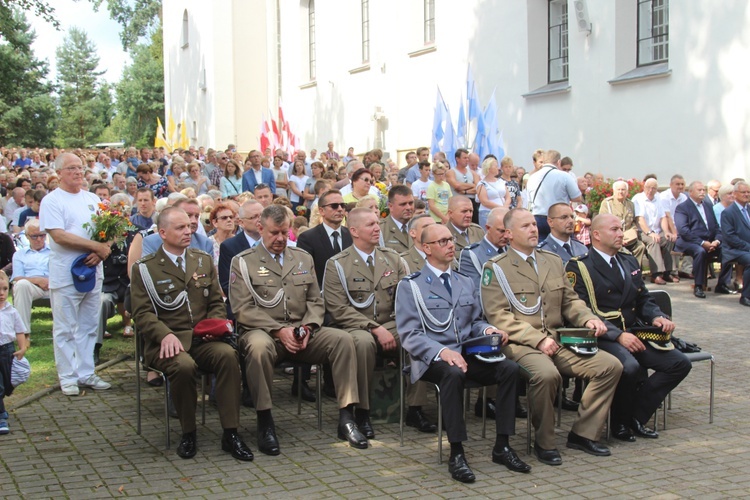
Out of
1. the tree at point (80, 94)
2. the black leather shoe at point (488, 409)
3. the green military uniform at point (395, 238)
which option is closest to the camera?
the black leather shoe at point (488, 409)

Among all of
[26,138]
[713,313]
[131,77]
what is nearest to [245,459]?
A: [713,313]

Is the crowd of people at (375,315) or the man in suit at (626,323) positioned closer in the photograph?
the crowd of people at (375,315)

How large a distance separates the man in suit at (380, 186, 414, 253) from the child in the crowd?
3.46 m

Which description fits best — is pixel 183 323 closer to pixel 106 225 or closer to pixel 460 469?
pixel 106 225

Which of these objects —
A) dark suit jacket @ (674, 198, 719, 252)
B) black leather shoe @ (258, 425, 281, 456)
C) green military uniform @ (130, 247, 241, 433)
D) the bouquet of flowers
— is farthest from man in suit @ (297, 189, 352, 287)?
dark suit jacket @ (674, 198, 719, 252)

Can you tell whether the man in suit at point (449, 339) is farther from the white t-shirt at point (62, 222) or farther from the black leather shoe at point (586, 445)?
the white t-shirt at point (62, 222)

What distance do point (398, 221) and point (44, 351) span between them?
4331 mm

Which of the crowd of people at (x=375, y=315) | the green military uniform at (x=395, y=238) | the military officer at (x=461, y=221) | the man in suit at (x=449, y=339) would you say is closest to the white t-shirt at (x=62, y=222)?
the crowd of people at (x=375, y=315)

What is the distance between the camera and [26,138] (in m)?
59.1

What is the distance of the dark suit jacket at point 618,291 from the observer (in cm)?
695

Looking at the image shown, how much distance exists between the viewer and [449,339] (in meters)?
6.53

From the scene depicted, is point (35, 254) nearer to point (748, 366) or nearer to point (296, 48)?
point (748, 366)

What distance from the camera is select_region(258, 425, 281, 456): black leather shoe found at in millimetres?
6337

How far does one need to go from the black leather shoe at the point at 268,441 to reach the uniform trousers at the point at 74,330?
2517 millimetres
